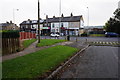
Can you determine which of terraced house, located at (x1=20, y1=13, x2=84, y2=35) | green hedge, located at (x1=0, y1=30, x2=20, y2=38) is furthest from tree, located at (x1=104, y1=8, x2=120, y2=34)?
green hedge, located at (x1=0, y1=30, x2=20, y2=38)

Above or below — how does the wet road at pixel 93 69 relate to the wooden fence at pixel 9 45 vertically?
below

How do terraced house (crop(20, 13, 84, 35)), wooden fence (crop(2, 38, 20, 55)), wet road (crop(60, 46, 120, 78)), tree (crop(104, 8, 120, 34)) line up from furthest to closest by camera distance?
terraced house (crop(20, 13, 84, 35)) → tree (crop(104, 8, 120, 34)) → wooden fence (crop(2, 38, 20, 55)) → wet road (crop(60, 46, 120, 78))

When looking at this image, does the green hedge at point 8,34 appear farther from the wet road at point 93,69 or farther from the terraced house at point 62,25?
the terraced house at point 62,25

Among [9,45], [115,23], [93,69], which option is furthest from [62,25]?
[93,69]

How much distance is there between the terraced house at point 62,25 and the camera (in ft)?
189

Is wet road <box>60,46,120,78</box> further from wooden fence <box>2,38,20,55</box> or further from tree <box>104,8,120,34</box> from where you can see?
tree <box>104,8,120,34</box>

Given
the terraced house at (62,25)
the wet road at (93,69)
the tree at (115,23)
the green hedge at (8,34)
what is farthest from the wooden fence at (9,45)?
the tree at (115,23)

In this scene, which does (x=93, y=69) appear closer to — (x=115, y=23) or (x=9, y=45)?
(x=9, y=45)

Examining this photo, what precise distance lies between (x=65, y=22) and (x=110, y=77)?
55457mm

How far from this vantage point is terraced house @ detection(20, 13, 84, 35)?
57719 mm

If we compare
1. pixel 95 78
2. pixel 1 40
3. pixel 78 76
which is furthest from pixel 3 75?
pixel 1 40

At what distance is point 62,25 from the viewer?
6097 centimetres

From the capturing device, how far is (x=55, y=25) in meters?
62.7

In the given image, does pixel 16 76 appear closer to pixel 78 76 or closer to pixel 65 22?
pixel 78 76
